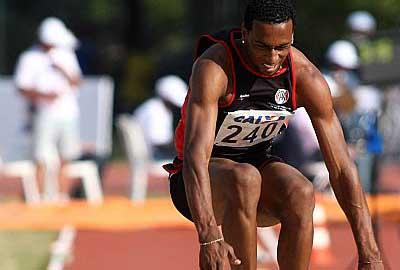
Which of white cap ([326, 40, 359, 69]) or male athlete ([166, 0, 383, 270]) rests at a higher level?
male athlete ([166, 0, 383, 270])

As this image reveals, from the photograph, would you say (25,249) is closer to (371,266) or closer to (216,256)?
(371,266)

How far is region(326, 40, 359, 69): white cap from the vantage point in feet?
42.5

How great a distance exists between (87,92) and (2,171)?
134cm

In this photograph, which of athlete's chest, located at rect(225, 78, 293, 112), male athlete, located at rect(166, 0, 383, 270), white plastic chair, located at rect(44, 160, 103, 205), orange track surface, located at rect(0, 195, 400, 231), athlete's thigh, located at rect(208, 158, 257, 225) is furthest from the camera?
white plastic chair, located at rect(44, 160, 103, 205)

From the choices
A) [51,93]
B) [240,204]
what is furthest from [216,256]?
[51,93]

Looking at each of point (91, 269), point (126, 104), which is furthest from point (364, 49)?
point (126, 104)

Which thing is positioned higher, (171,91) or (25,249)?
(25,249)

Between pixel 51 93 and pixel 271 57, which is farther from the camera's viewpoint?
pixel 51 93

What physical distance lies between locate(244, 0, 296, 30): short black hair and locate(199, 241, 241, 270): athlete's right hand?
100 cm

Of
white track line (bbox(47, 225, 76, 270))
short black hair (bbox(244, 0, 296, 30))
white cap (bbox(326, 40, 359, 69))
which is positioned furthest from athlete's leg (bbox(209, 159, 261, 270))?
white cap (bbox(326, 40, 359, 69))

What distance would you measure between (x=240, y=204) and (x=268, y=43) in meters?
0.71

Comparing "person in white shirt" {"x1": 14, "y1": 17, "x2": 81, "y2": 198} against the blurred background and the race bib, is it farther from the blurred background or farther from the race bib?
the race bib

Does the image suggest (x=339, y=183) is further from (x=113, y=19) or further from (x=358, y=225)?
(x=113, y=19)

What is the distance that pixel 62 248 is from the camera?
33.4 ft
